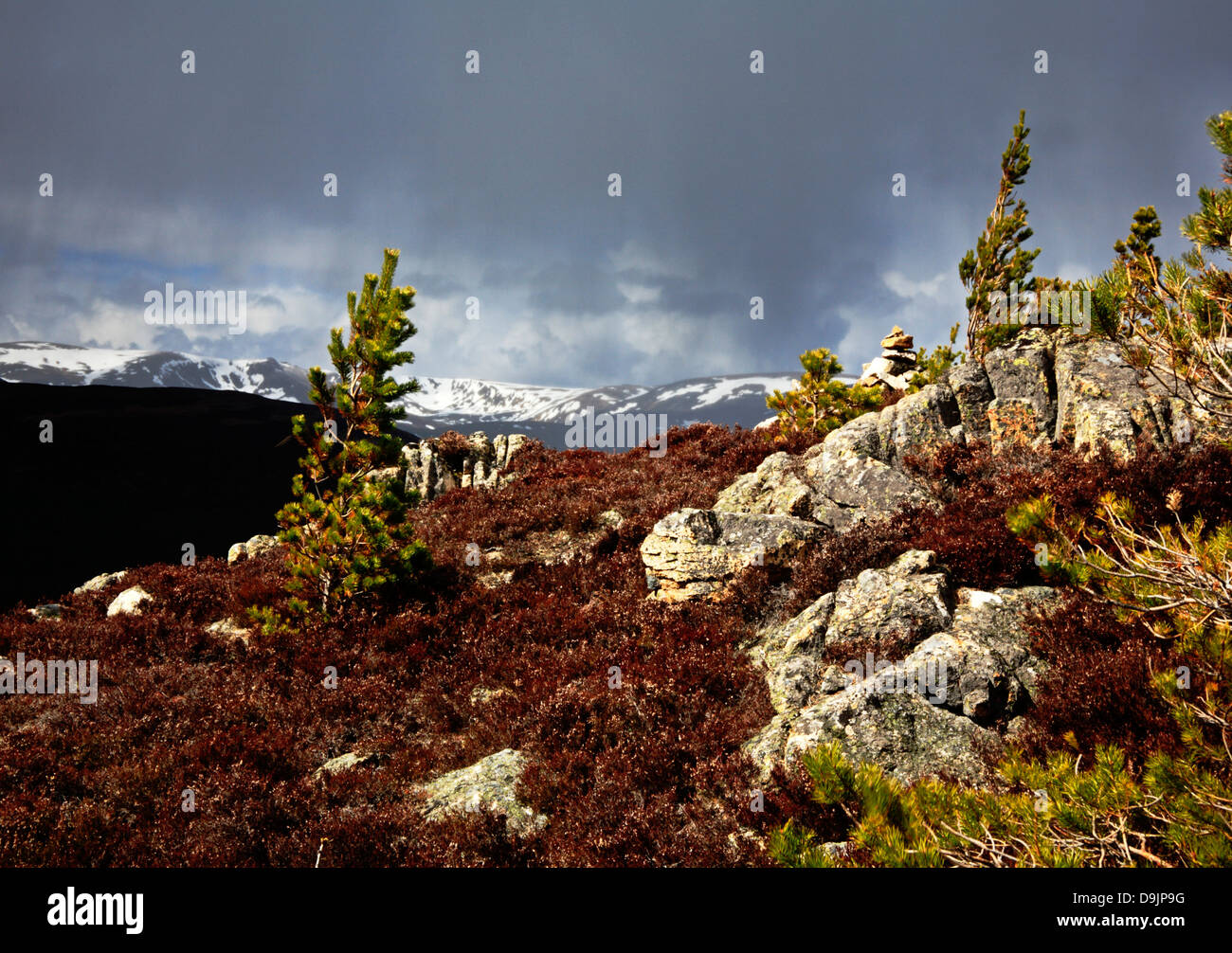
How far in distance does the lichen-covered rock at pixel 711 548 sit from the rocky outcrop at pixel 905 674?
57.0 inches

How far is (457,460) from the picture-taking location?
18094 mm

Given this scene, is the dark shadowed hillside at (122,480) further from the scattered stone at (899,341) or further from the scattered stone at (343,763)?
the scattered stone at (899,341)

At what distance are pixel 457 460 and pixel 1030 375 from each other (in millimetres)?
14470

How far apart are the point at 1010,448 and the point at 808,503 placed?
334cm

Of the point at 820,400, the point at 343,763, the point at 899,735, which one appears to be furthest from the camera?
the point at 820,400

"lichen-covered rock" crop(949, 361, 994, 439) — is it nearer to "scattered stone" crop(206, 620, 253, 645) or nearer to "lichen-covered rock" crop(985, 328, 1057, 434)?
"lichen-covered rock" crop(985, 328, 1057, 434)

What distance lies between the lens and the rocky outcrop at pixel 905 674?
5254mm

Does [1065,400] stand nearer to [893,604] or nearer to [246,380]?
[893,604]

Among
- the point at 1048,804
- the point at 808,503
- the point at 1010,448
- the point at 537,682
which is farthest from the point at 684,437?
the point at 1048,804

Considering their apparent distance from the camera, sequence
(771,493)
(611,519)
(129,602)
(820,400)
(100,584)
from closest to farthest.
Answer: (771,493) → (129,602) → (611,519) → (100,584) → (820,400)

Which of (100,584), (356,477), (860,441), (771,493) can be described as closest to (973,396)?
(860,441)

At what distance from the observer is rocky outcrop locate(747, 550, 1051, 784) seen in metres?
5.25

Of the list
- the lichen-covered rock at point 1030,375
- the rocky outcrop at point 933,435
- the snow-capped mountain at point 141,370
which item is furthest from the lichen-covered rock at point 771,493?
the snow-capped mountain at point 141,370
